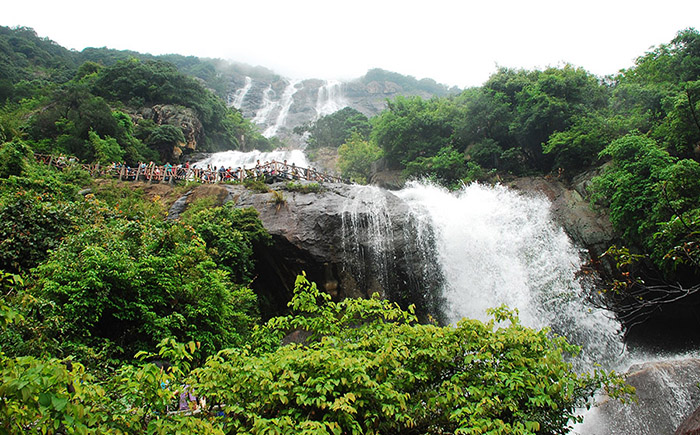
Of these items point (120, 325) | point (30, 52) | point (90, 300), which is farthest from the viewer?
point (30, 52)

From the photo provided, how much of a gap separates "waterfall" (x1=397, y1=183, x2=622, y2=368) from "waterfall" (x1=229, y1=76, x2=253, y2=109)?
6336 centimetres

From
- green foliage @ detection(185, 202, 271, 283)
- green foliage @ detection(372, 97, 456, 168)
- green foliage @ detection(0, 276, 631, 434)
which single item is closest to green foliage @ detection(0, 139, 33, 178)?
green foliage @ detection(185, 202, 271, 283)

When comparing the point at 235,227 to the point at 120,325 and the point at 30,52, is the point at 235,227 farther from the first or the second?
the point at 30,52

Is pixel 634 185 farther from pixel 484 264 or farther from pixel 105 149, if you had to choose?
pixel 105 149

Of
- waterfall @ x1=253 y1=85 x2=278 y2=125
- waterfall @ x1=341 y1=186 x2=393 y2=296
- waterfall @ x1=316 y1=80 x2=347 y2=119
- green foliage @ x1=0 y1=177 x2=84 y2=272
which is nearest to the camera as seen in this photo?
green foliage @ x1=0 y1=177 x2=84 y2=272

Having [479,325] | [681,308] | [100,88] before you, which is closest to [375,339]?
[479,325]

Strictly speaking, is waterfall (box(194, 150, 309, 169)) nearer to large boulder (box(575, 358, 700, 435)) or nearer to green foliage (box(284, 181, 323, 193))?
green foliage (box(284, 181, 323, 193))

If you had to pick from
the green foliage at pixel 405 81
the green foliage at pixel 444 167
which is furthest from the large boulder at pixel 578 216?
the green foliage at pixel 405 81

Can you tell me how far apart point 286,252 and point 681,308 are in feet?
44.9

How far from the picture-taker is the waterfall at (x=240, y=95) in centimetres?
7037

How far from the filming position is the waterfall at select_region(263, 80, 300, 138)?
61.7 m

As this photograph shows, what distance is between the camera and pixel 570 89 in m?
19.2

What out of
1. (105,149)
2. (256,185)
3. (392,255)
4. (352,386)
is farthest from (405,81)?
(352,386)

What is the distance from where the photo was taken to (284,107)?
2840 inches
